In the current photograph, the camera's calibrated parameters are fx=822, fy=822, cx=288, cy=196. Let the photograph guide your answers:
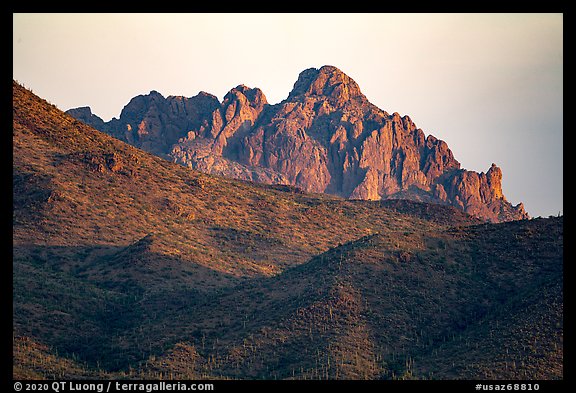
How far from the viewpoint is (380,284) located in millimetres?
94875

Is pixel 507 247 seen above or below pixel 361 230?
below

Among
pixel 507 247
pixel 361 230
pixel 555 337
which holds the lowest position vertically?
pixel 555 337

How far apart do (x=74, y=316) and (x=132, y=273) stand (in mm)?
19229

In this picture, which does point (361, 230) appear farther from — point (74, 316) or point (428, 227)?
point (74, 316)

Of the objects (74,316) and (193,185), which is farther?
(193,185)

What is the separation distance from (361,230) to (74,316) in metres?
85.8

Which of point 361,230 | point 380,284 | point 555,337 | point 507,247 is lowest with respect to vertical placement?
point 555,337

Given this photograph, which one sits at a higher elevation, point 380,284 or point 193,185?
point 193,185
